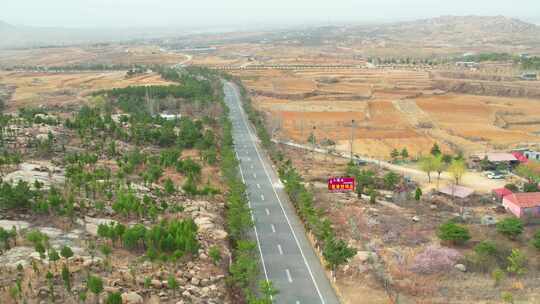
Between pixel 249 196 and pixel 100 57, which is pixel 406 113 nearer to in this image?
pixel 249 196

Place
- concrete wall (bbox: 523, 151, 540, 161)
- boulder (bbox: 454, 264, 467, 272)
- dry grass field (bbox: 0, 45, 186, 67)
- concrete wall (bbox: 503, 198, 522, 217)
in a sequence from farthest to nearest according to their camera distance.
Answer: dry grass field (bbox: 0, 45, 186, 67)
concrete wall (bbox: 523, 151, 540, 161)
concrete wall (bbox: 503, 198, 522, 217)
boulder (bbox: 454, 264, 467, 272)

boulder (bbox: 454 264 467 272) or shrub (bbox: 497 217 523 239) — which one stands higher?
shrub (bbox: 497 217 523 239)

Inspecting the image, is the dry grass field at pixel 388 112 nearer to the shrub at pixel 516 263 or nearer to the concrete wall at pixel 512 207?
the concrete wall at pixel 512 207

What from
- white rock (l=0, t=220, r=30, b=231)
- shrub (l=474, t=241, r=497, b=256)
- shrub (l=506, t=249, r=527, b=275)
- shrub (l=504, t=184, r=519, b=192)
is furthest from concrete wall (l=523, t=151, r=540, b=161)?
white rock (l=0, t=220, r=30, b=231)

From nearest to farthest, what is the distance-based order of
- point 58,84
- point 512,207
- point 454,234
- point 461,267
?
point 461,267
point 454,234
point 512,207
point 58,84

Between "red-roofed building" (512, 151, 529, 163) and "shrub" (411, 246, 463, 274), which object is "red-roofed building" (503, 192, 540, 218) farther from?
"red-roofed building" (512, 151, 529, 163)

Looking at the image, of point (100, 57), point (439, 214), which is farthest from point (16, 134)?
point (100, 57)

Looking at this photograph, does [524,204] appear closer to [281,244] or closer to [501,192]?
[501,192]

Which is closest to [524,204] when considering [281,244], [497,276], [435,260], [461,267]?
[461,267]
